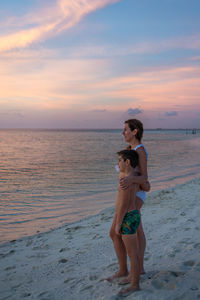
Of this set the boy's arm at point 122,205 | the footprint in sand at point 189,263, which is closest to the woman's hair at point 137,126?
the boy's arm at point 122,205

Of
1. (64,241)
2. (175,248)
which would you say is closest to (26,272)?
(64,241)

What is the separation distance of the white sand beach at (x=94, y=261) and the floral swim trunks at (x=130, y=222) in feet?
2.63

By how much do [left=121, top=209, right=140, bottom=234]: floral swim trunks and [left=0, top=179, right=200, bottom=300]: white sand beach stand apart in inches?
31.6

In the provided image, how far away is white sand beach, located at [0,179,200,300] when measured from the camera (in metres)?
3.47

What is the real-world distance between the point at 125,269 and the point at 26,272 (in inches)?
72.9

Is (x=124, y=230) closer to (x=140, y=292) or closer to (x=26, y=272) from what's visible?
(x=140, y=292)

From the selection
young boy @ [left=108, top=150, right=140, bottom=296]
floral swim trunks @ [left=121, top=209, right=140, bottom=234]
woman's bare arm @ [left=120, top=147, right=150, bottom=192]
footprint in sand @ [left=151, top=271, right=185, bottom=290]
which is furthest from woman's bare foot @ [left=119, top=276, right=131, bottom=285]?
woman's bare arm @ [left=120, top=147, right=150, bottom=192]

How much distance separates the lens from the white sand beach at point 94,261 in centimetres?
347

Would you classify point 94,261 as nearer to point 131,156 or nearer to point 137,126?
point 131,156

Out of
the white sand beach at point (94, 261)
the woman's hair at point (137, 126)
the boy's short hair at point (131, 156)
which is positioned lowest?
the white sand beach at point (94, 261)

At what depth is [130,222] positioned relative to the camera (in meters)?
3.27

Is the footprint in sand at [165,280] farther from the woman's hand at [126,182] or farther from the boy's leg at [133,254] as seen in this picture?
the woman's hand at [126,182]

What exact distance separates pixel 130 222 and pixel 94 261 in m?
1.68

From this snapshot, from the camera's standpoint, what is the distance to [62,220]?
757 cm
